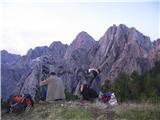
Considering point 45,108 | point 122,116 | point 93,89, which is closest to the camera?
point 122,116

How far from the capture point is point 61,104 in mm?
14750

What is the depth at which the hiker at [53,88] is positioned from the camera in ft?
53.4

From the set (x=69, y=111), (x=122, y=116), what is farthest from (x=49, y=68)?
(x=122, y=116)

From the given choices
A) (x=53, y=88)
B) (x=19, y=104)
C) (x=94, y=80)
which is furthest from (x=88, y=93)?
(x=19, y=104)

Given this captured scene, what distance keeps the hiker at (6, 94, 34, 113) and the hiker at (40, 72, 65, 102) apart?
4.71 ft

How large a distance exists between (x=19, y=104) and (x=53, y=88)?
2068 millimetres

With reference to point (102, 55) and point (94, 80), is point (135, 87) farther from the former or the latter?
point (102, 55)

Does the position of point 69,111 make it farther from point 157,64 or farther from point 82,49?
point 82,49

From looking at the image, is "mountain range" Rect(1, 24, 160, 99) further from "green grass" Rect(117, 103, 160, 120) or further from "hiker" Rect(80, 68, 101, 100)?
"green grass" Rect(117, 103, 160, 120)

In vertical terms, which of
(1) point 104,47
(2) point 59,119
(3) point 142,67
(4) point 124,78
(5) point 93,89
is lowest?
(2) point 59,119

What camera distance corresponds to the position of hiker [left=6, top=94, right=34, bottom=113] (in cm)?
1453

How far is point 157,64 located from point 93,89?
5171 centimetres

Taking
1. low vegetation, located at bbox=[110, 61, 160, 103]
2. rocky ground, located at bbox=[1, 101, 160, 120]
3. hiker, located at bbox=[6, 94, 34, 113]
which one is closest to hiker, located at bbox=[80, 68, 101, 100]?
rocky ground, located at bbox=[1, 101, 160, 120]

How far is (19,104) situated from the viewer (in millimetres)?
14570
